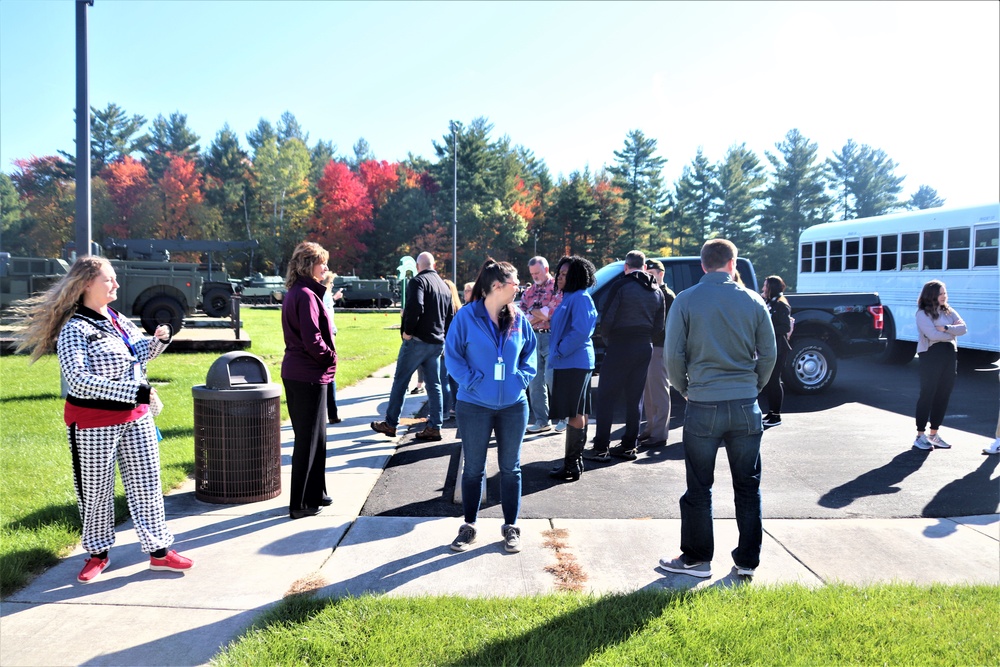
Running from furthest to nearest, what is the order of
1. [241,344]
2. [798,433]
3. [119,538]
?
[241,344], [798,433], [119,538]

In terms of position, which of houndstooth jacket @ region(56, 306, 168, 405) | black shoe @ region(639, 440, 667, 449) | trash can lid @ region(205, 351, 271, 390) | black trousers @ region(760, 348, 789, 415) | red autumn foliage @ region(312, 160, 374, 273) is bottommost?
black shoe @ region(639, 440, 667, 449)

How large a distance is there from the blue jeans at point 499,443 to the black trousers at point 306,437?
1.18 meters

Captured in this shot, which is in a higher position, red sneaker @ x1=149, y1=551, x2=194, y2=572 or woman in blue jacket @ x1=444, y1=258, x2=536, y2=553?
woman in blue jacket @ x1=444, y1=258, x2=536, y2=553

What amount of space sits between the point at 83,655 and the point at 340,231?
62505mm

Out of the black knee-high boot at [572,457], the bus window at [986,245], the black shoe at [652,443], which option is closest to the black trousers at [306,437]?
the black knee-high boot at [572,457]

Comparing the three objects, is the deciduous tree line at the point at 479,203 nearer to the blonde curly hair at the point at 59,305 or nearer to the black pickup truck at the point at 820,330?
the black pickup truck at the point at 820,330

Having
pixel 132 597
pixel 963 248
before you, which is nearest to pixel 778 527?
pixel 132 597

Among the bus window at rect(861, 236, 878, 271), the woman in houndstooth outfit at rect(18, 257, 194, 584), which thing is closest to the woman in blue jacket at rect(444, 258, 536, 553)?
the woman in houndstooth outfit at rect(18, 257, 194, 584)

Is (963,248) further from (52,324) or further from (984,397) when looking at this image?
(52,324)

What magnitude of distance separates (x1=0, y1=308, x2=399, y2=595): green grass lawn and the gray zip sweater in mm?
3922

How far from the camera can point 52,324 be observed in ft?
13.3

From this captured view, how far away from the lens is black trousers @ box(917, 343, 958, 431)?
7230mm

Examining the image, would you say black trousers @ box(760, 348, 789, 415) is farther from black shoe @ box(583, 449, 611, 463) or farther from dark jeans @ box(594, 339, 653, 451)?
black shoe @ box(583, 449, 611, 463)

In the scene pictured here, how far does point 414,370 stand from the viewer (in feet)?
25.4
